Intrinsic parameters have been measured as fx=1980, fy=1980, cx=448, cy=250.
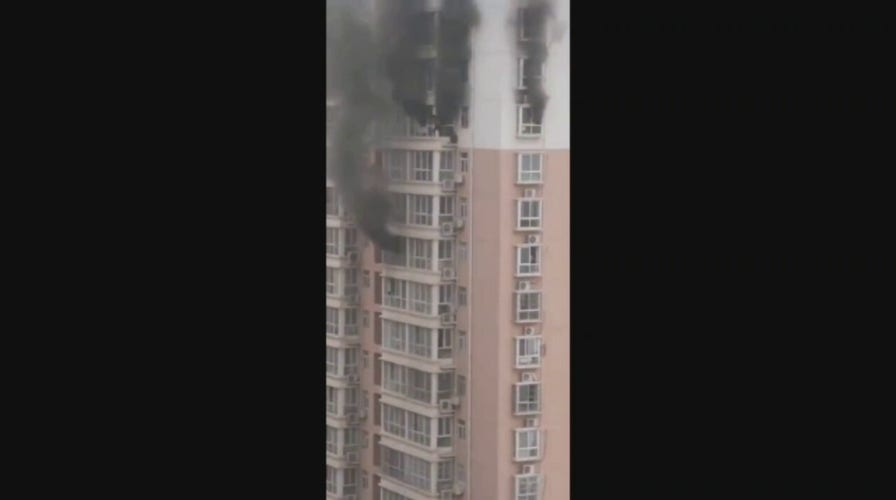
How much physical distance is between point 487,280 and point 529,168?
711mm

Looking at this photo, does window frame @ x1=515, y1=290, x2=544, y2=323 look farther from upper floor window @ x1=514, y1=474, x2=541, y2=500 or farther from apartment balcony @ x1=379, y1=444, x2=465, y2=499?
apartment balcony @ x1=379, y1=444, x2=465, y2=499

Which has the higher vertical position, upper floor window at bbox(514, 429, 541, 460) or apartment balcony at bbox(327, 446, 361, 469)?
upper floor window at bbox(514, 429, 541, 460)

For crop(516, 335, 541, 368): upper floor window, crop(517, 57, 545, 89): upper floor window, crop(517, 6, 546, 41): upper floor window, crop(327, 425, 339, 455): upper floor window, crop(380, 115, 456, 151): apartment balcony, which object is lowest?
crop(327, 425, 339, 455): upper floor window

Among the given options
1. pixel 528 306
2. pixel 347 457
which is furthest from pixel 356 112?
pixel 347 457

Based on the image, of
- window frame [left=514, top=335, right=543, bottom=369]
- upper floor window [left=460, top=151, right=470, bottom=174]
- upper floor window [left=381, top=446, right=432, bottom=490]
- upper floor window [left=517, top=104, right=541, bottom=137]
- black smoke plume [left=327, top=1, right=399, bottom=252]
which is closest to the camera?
upper floor window [left=517, top=104, right=541, bottom=137]

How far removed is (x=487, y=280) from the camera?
463 inches

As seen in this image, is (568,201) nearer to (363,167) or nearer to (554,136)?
(554,136)

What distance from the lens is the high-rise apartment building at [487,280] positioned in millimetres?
11648

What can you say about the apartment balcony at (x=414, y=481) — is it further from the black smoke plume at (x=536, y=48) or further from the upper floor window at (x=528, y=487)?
the black smoke plume at (x=536, y=48)

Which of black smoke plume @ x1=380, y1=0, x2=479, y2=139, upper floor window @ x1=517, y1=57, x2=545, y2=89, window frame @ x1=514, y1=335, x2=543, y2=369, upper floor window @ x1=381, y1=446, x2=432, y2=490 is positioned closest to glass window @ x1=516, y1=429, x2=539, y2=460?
window frame @ x1=514, y1=335, x2=543, y2=369

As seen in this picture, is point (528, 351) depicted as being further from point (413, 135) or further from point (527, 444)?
point (413, 135)

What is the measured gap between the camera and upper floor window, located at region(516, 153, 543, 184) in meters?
11.6

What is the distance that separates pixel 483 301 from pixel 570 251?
61cm

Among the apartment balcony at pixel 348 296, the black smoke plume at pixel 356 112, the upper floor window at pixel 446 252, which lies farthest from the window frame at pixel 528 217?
the apartment balcony at pixel 348 296
